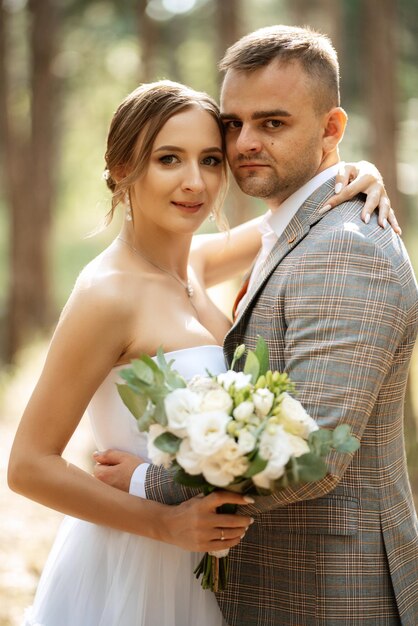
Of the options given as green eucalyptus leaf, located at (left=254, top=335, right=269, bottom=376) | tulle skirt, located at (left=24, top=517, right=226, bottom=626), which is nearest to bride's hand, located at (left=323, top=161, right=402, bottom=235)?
green eucalyptus leaf, located at (left=254, top=335, right=269, bottom=376)

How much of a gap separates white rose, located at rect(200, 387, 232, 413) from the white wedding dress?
768mm

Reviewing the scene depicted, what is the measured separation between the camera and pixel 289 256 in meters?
2.78

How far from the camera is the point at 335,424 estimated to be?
7.90 ft

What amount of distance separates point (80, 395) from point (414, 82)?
15.5 meters

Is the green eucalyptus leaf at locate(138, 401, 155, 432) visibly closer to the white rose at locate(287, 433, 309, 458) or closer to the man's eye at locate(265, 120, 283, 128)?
the white rose at locate(287, 433, 309, 458)

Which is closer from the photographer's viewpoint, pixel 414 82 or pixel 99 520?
pixel 99 520

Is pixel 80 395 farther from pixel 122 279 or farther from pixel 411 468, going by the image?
pixel 411 468

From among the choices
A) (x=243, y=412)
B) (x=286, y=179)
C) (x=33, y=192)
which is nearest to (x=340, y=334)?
(x=243, y=412)

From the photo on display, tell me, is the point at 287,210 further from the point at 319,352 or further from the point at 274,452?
the point at 274,452

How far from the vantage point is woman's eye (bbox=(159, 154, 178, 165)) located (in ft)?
10.1

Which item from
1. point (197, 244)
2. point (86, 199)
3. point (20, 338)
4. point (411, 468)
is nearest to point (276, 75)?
point (197, 244)

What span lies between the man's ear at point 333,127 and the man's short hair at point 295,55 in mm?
31

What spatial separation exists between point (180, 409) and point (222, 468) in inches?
7.4

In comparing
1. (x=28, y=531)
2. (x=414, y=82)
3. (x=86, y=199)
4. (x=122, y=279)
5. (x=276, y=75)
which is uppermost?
(x=276, y=75)
